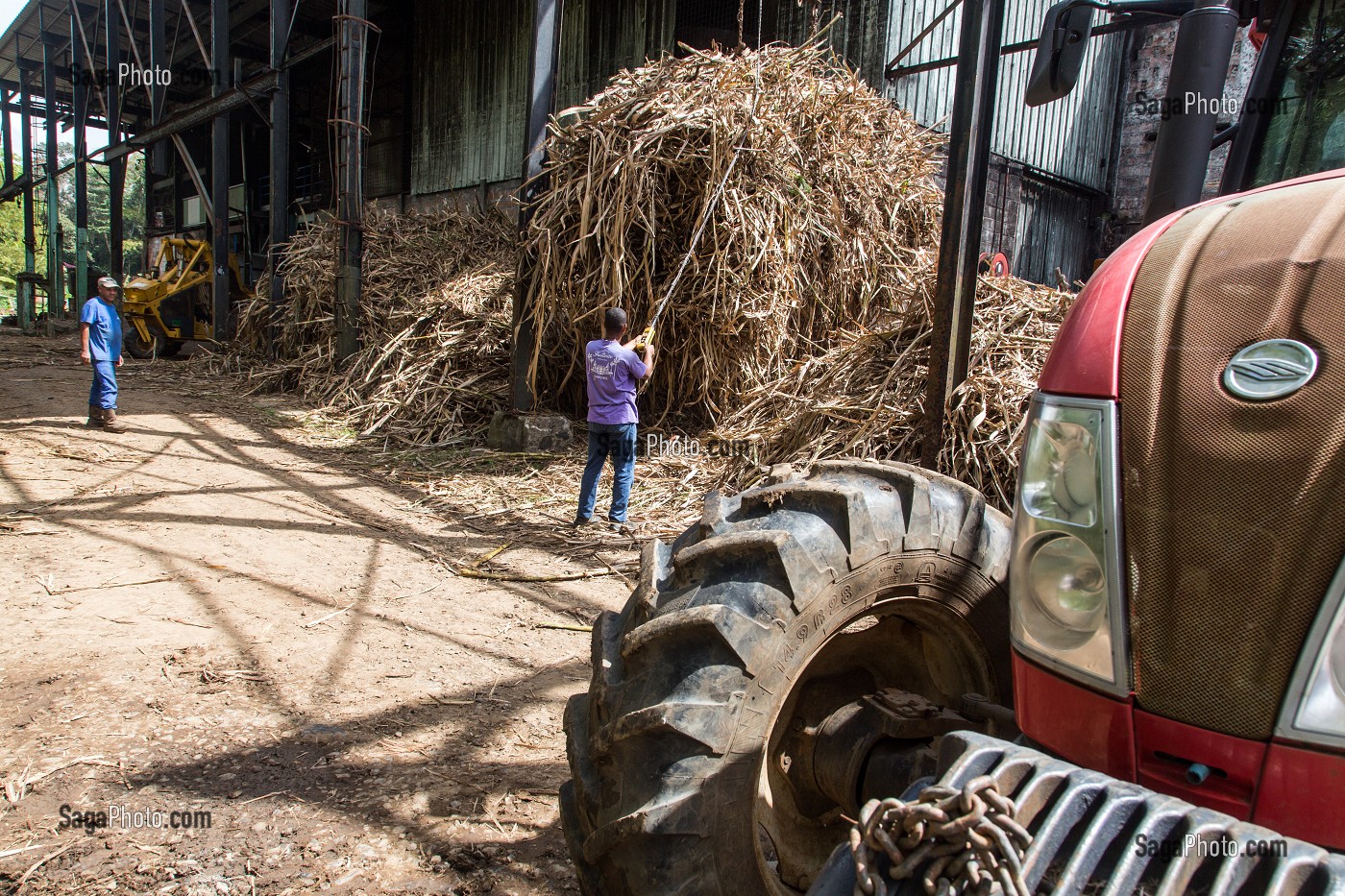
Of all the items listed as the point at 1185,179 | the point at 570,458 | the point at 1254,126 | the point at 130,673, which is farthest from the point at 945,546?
the point at 570,458

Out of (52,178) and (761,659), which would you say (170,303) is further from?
(761,659)

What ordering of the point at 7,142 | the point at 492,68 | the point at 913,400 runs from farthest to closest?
the point at 7,142 → the point at 492,68 → the point at 913,400

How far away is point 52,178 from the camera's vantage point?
73.6 feet

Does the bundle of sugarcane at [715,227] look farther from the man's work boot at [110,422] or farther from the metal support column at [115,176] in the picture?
the metal support column at [115,176]

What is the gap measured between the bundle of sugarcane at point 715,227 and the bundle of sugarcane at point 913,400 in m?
0.95

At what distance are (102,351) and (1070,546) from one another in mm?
9491

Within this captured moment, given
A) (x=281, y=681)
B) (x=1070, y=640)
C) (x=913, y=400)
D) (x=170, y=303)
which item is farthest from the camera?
(x=170, y=303)

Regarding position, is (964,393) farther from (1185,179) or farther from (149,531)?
(149,531)

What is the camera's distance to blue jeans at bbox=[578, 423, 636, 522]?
18.6ft

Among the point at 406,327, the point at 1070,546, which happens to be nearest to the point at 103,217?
the point at 406,327

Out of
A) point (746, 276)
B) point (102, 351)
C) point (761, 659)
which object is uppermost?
point (746, 276)

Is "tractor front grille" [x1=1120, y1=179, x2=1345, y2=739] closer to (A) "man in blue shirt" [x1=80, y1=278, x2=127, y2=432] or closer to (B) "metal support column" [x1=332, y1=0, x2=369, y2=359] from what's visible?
(A) "man in blue shirt" [x1=80, y1=278, x2=127, y2=432]

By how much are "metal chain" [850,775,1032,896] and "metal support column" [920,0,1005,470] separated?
3477 millimetres

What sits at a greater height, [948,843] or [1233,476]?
[1233,476]
